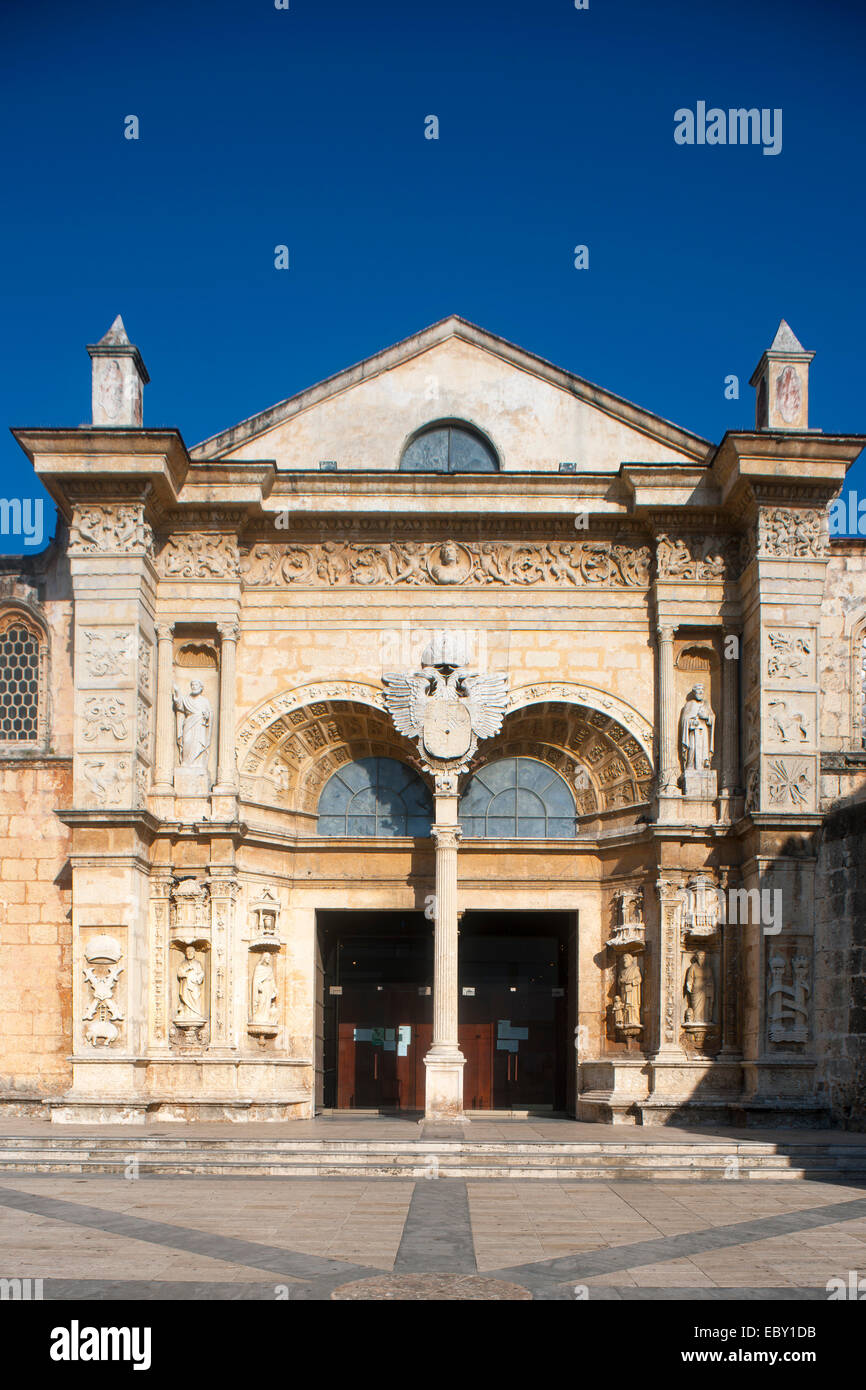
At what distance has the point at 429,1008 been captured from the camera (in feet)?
77.2

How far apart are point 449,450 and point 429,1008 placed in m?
8.78

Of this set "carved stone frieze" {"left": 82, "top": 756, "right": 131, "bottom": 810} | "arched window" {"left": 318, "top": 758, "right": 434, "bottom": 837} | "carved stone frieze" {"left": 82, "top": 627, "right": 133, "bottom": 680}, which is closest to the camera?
"carved stone frieze" {"left": 82, "top": 756, "right": 131, "bottom": 810}

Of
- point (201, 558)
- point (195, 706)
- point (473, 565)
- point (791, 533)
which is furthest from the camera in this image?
point (473, 565)

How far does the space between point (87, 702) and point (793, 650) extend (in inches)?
388

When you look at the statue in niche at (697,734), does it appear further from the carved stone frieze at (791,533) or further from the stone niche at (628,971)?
the carved stone frieze at (791,533)

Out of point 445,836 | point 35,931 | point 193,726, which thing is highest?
point 193,726

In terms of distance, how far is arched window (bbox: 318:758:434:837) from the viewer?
2272 centimetres

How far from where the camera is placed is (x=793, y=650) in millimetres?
20656

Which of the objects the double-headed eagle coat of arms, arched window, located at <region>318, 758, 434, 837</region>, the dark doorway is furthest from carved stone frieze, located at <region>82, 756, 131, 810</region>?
the dark doorway

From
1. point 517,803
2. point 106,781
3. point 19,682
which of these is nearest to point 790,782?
point 517,803

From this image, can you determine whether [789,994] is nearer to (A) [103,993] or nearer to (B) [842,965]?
(B) [842,965]

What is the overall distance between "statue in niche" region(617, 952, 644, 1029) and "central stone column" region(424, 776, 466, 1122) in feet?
7.91

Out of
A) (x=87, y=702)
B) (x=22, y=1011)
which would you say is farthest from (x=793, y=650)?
(x=22, y=1011)

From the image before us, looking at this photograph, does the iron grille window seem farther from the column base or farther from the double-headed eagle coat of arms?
the column base
